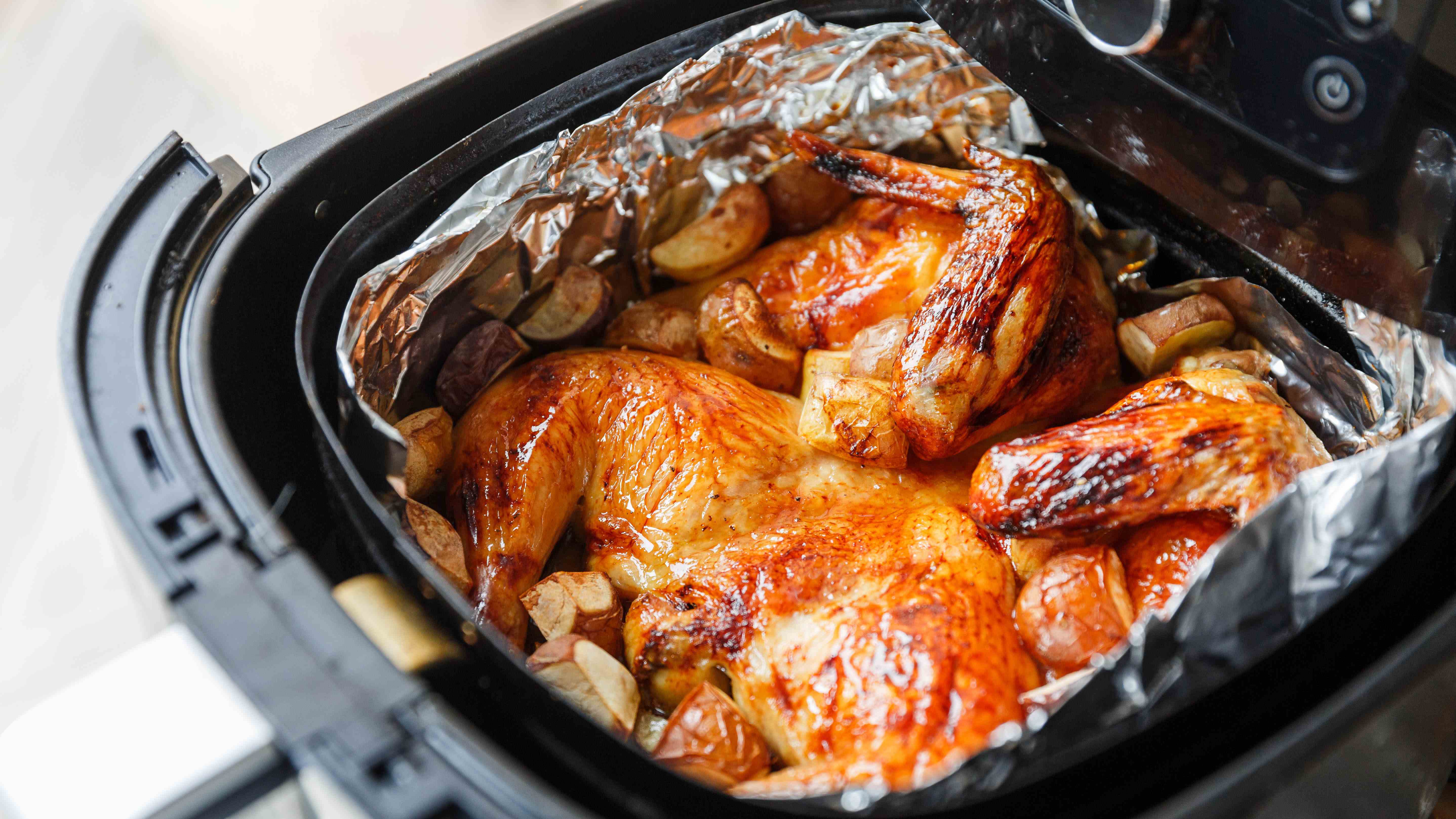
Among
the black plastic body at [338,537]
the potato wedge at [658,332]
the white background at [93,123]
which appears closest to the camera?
the black plastic body at [338,537]

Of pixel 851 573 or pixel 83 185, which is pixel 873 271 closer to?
pixel 851 573

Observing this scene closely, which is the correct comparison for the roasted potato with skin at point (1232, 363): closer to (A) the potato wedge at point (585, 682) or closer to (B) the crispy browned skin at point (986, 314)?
(B) the crispy browned skin at point (986, 314)

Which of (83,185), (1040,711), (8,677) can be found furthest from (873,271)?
(83,185)

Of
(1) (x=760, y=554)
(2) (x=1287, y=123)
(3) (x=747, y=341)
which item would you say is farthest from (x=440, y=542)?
(2) (x=1287, y=123)

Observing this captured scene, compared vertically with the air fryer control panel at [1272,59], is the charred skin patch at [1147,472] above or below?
below

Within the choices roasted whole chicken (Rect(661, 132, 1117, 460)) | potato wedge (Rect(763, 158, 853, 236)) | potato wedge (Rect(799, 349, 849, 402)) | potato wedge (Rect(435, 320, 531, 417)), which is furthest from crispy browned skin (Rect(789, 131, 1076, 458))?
potato wedge (Rect(435, 320, 531, 417))

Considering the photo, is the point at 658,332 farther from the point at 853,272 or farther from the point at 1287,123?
the point at 1287,123

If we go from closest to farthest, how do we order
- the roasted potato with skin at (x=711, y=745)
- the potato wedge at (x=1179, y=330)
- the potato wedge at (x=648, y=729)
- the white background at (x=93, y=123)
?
the roasted potato with skin at (x=711, y=745), the potato wedge at (x=648, y=729), the potato wedge at (x=1179, y=330), the white background at (x=93, y=123)

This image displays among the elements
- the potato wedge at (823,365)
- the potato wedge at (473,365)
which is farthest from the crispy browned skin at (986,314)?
the potato wedge at (473,365)
